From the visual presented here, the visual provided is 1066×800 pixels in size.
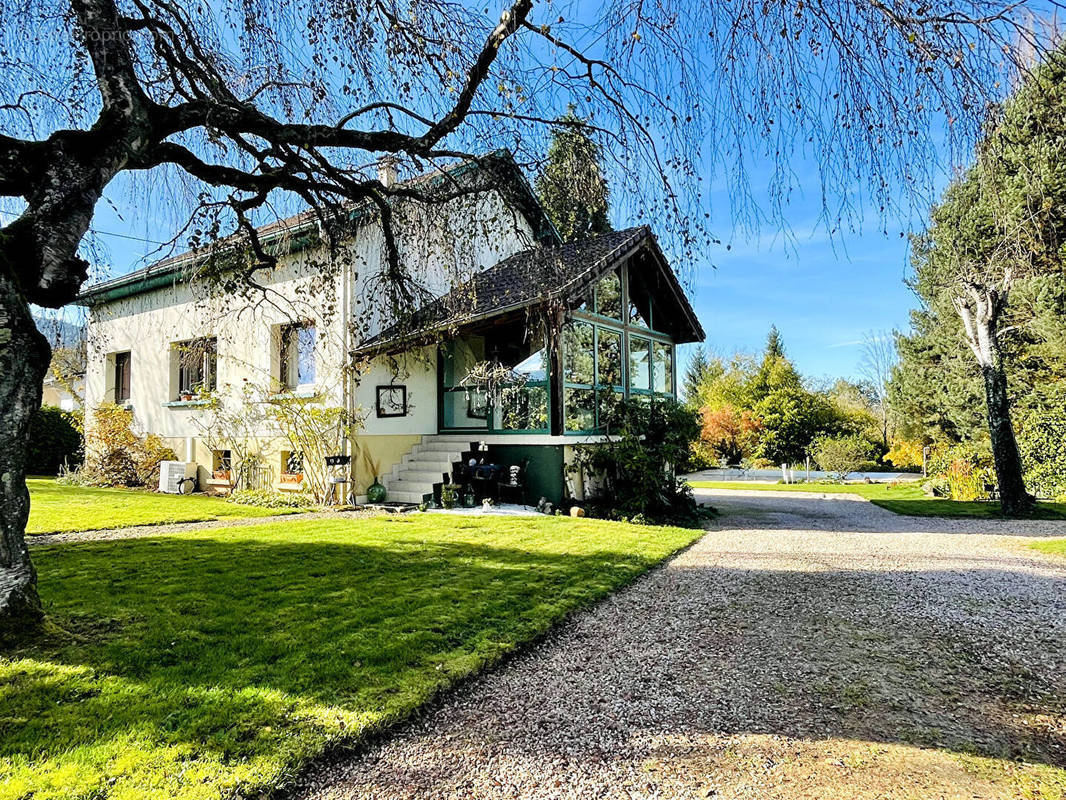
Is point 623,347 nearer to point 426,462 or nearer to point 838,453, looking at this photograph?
point 426,462

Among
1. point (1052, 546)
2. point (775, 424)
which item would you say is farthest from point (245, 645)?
point (775, 424)

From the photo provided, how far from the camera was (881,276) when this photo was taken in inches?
106

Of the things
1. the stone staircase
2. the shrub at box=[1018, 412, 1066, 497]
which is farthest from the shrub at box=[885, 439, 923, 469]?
the stone staircase

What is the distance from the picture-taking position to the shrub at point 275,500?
11188mm

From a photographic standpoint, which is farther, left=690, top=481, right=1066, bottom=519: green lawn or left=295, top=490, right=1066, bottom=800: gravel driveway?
left=690, top=481, right=1066, bottom=519: green lawn

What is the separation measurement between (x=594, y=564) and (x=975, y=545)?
244 inches

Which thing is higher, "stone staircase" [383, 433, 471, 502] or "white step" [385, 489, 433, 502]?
"stone staircase" [383, 433, 471, 502]

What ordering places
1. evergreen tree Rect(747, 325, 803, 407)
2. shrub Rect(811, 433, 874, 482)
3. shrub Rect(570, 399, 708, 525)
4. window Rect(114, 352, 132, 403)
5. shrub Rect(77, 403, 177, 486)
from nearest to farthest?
shrub Rect(570, 399, 708, 525) → shrub Rect(77, 403, 177, 486) → window Rect(114, 352, 132, 403) → shrub Rect(811, 433, 874, 482) → evergreen tree Rect(747, 325, 803, 407)

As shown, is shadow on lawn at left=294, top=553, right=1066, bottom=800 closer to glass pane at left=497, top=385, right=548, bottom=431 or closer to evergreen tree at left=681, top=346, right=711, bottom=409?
glass pane at left=497, top=385, right=548, bottom=431

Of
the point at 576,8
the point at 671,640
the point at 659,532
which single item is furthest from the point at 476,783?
the point at 659,532

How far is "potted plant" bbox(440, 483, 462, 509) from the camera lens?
10797mm

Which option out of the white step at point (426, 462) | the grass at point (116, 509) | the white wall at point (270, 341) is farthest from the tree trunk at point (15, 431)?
the white step at point (426, 462)

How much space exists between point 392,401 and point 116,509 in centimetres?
514

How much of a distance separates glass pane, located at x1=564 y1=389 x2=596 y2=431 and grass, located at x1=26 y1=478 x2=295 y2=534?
5534 mm
